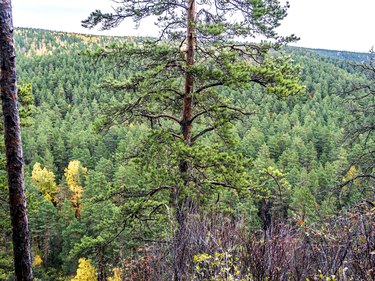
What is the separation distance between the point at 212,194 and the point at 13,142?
417 cm

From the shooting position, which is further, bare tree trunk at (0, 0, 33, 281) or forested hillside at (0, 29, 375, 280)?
bare tree trunk at (0, 0, 33, 281)

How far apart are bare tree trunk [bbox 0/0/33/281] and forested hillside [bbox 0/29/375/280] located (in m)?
0.98

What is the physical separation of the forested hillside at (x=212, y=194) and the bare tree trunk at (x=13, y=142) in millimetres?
980

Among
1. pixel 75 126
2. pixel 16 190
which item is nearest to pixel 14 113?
pixel 16 190

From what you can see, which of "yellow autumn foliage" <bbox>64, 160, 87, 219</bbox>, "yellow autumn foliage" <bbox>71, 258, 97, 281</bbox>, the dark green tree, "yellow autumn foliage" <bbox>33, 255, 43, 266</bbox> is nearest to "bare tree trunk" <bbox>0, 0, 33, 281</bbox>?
the dark green tree

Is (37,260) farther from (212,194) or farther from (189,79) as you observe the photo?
(189,79)

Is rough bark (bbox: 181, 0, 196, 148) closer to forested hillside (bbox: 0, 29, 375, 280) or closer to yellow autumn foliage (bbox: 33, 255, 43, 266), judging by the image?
forested hillside (bbox: 0, 29, 375, 280)

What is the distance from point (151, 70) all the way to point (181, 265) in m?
4.72

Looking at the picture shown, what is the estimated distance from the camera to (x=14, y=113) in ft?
13.3

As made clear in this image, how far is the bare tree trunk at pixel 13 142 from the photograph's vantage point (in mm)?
3807

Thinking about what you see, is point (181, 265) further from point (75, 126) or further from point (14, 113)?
point (75, 126)

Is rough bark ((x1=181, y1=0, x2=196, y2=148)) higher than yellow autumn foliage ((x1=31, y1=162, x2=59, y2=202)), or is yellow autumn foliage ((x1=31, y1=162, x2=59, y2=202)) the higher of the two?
rough bark ((x1=181, y1=0, x2=196, y2=148))

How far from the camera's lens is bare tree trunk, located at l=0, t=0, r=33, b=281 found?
3.81 metres

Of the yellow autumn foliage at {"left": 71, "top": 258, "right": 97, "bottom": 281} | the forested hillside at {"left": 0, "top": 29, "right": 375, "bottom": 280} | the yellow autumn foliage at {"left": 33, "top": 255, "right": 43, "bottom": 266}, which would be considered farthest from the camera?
the yellow autumn foliage at {"left": 33, "top": 255, "right": 43, "bottom": 266}
